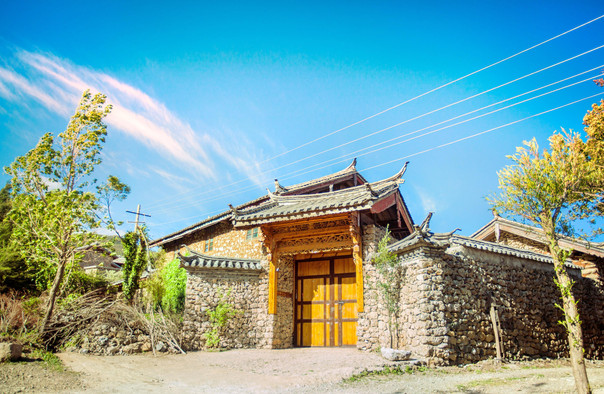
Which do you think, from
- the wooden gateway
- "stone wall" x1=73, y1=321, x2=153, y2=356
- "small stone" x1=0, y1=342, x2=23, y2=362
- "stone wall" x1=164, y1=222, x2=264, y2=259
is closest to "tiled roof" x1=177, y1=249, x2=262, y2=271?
the wooden gateway

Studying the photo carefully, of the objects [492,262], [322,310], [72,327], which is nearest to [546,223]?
[492,262]

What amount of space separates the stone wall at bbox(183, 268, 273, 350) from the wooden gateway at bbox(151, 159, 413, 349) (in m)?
0.03

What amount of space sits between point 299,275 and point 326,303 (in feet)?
4.39

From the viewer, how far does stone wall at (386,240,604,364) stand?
7.96 metres

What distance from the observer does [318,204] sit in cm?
1102

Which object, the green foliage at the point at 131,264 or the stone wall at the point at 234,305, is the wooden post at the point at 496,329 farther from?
the green foliage at the point at 131,264

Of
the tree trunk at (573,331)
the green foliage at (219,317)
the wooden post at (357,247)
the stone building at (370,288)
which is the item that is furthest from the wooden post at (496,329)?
the green foliage at (219,317)

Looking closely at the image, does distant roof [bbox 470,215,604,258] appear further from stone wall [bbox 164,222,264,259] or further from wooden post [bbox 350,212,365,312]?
stone wall [bbox 164,222,264,259]

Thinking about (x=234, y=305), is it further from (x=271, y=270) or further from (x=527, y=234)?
(x=527, y=234)

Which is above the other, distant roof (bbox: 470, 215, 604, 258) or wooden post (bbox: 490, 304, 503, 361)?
distant roof (bbox: 470, 215, 604, 258)

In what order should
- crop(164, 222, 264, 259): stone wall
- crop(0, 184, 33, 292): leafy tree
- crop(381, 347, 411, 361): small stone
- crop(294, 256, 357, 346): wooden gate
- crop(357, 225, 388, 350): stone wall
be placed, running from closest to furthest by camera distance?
crop(381, 347, 411, 361): small stone
crop(357, 225, 388, 350): stone wall
crop(294, 256, 357, 346): wooden gate
crop(0, 184, 33, 292): leafy tree
crop(164, 222, 264, 259): stone wall

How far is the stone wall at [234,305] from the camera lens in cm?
1070

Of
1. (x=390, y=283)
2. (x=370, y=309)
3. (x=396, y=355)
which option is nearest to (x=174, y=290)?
(x=370, y=309)

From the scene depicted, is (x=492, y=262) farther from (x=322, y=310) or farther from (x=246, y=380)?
(x=246, y=380)
